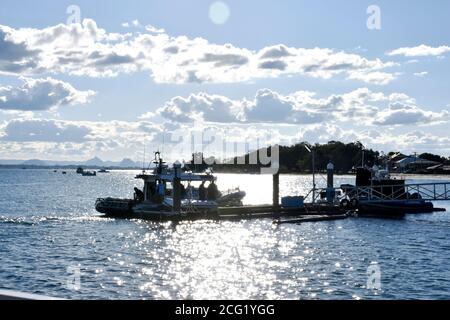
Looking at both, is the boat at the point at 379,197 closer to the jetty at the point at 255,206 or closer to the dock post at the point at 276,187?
the jetty at the point at 255,206

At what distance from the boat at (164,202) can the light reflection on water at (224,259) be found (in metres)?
1.83

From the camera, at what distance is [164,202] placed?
58.7 meters

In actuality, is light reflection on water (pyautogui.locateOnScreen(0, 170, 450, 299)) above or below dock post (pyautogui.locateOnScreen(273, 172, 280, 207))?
below

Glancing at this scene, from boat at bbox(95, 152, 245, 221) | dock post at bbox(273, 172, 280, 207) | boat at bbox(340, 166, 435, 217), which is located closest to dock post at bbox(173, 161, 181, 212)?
boat at bbox(95, 152, 245, 221)

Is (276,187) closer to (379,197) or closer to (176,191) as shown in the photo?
(176,191)

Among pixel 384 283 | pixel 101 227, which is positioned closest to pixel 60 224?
pixel 101 227

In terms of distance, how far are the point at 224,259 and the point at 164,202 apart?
25.2 meters

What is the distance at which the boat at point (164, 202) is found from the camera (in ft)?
183

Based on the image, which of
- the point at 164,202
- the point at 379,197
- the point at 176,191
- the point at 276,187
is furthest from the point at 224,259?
the point at 379,197

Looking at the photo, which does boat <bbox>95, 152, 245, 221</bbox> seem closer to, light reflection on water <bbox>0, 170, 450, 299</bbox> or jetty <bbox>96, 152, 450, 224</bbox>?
jetty <bbox>96, 152, 450, 224</bbox>

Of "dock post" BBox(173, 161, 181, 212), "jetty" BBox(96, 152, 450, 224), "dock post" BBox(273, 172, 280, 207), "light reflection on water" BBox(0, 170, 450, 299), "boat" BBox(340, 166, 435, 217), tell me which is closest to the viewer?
"light reflection on water" BBox(0, 170, 450, 299)

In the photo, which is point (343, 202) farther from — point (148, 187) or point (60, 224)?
point (60, 224)

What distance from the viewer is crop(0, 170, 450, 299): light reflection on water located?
2544 cm

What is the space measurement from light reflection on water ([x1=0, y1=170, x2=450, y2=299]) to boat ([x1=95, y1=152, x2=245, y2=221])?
183cm
